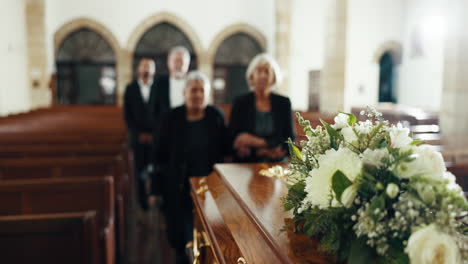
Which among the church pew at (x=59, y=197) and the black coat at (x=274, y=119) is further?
the black coat at (x=274, y=119)

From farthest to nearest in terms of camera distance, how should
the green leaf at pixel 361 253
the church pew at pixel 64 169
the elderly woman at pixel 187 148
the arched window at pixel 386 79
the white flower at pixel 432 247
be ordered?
the arched window at pixel 386 79 < the church pew at pixel 64 169 < the elderly woman at pixel 187 148 < the green leaf at pixel 361 253 < the white flower at pixel 432 247

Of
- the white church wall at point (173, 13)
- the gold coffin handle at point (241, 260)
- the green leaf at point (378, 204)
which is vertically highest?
the white church wall at point (173, 13)

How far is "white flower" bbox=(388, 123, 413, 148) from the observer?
3.01ft

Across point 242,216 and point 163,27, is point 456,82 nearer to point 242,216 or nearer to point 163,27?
point 242,216

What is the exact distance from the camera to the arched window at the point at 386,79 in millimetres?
13773

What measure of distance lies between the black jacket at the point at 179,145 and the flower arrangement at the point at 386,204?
185 cm

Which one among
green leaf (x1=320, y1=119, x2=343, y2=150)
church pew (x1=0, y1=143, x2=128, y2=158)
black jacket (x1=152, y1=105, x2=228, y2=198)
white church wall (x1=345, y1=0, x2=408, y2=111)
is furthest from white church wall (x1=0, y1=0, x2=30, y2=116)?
green leaf (x1=320, y1=119, x2=343, y2=150)

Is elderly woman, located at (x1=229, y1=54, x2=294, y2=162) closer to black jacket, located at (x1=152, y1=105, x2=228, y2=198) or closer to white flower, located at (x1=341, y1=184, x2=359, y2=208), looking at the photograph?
black jacket, located at (x1=152, y1=105, x2=228, y2=198)

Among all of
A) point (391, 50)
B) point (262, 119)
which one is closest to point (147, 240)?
point (262, 119)

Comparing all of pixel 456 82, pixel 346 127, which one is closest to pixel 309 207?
pixel 346 127

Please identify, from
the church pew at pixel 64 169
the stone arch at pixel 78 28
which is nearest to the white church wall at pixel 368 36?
the stone arch at pixel 78 28

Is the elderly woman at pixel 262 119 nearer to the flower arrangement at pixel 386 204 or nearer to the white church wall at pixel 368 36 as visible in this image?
the flower arrangement at pixel 386 204

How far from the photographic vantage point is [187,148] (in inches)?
109

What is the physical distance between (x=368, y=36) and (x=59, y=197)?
1271 centimetres
